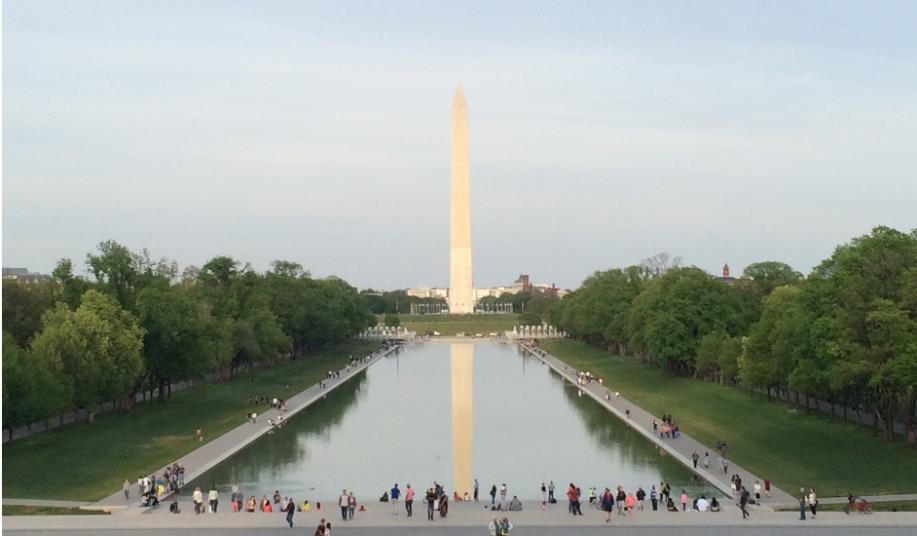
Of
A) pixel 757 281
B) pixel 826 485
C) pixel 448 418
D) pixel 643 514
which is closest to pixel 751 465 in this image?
pixel 826 485

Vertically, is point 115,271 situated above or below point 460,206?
→ below

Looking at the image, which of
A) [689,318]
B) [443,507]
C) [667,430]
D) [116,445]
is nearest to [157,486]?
[443,507]

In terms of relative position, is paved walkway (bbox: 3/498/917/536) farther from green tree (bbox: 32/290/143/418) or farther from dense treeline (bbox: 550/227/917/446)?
green tree (bbox: 32/290/143/418)

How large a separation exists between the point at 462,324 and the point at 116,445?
400 feet

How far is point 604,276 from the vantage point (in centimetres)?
11856

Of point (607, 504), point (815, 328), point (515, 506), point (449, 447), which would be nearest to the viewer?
point (607, 504)

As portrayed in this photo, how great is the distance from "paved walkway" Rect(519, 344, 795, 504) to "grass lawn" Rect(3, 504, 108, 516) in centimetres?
1712

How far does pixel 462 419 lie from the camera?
5003 cm

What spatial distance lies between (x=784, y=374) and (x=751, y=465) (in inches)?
581

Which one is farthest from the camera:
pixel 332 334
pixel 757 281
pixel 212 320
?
pixel 332 334

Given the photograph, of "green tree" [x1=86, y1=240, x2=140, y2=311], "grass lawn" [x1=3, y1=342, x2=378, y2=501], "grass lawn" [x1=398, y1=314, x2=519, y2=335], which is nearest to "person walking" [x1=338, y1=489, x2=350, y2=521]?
"grass lawn" [x1=3, y1=342, x2=378, y2=501]

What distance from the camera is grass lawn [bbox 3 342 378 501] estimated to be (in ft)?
102

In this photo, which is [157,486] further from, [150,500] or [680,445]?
[680,445]

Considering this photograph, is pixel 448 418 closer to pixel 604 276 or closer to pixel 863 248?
pixel 863 248
